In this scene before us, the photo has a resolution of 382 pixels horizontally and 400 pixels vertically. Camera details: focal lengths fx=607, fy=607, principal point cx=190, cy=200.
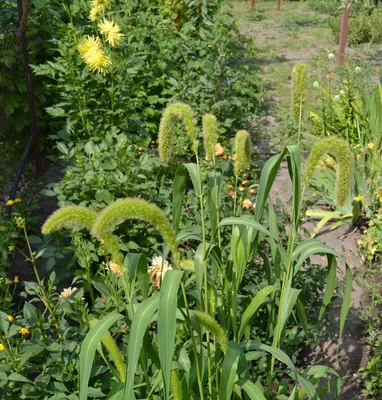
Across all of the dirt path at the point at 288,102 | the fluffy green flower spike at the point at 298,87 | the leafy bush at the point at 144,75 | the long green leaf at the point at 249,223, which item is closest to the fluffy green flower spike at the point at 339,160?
Answer: the long green leaf at the point at 249,223

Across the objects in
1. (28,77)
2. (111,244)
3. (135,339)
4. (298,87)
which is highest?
(298,87)

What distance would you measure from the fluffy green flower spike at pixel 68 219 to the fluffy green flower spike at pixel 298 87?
71 centimetres

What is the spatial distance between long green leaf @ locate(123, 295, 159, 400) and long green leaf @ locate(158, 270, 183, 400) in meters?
0.06

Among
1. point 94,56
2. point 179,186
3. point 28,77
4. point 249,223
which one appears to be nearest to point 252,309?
point 249,223

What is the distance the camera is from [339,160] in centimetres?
155

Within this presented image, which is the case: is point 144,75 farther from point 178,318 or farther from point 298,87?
point 178,318

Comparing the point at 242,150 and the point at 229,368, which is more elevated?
the point at 242,150

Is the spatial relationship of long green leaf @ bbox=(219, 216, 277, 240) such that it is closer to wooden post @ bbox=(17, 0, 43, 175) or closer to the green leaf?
the green leaf

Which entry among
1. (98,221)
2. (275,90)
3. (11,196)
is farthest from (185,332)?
(275,90)

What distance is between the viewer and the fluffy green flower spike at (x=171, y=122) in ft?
5.05

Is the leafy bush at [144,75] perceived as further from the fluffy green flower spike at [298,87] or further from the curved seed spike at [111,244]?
the curved seed spike at [111,244]

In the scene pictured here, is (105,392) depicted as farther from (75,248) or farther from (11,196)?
(11,196)

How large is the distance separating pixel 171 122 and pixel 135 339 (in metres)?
0.59

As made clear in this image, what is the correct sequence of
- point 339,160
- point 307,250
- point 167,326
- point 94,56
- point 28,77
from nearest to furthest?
1. point 167,326
2. point 339,160
3. point 307,250
4. point 94,56
5. point 28,77
